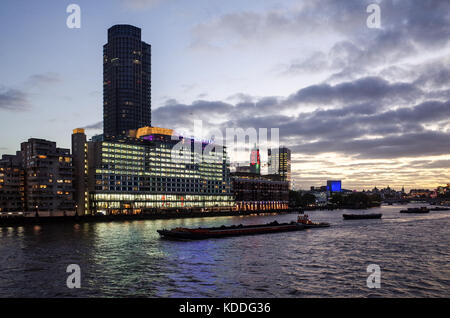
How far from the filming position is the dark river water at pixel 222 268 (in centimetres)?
4244

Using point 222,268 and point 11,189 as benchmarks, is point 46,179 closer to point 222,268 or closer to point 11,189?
point 11,189

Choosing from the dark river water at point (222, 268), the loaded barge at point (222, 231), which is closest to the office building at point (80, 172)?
the loaded barge at point (222, 231)

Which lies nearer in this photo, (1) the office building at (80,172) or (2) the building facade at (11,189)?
(2) the building facade at (11,189)

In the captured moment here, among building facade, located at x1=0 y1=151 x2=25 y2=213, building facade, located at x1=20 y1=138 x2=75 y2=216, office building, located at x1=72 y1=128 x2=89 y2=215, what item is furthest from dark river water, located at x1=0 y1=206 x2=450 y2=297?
office building, located at x1=72 y1=128 x2=89 y2=215

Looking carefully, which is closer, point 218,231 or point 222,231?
point 218,231

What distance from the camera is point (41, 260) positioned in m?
61.2

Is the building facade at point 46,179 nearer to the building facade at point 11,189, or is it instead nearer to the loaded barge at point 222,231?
the building facade at point 11,189

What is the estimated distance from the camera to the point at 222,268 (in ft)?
182

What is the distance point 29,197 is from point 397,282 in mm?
170456

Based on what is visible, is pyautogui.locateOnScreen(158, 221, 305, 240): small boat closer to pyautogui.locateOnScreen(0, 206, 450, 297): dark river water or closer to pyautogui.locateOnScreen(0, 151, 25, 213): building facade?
pyautogui.locateOnScreen(0, 206, 450, 297): dark river water

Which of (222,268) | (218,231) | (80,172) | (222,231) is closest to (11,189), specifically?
(80,172)
